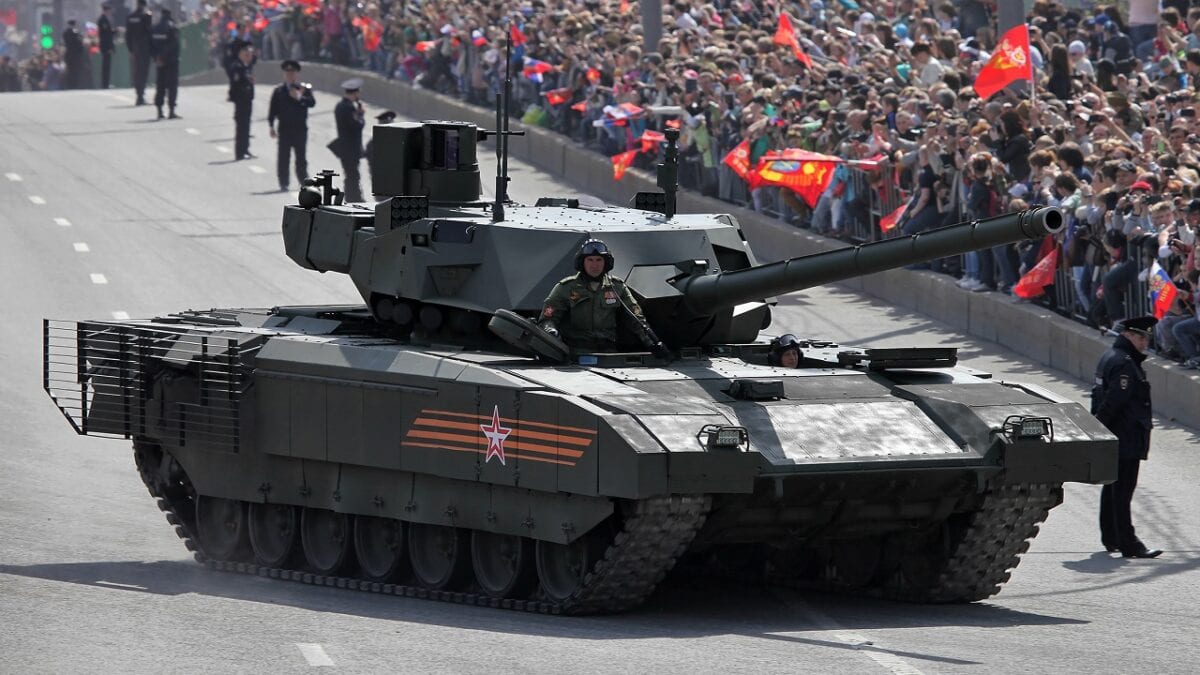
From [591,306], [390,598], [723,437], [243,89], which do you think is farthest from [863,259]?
[243,89]

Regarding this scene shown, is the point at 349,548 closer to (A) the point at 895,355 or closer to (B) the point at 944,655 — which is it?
(A) the point at 895,355

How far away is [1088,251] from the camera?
23.5m

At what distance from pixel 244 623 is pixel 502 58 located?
26.5 metres

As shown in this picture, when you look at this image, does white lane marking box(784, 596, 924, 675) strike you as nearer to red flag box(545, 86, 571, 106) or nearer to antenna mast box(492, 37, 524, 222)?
antenna mast box(492, 37, 524, 222)

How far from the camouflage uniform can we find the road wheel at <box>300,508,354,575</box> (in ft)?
8.16

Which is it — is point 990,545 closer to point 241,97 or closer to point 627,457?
point 627,457

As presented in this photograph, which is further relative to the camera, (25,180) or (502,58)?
(502,58)

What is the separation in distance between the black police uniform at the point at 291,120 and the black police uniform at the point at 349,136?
956 mm

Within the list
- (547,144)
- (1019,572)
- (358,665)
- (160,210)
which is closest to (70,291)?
(160,210)

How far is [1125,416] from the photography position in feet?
57.6

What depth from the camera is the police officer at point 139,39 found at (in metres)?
42.8

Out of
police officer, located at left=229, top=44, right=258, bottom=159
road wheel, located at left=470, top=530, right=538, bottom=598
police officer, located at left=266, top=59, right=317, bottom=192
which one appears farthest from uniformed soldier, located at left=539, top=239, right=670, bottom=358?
police officer, located at left=229, top=44, right=258, bottom=159

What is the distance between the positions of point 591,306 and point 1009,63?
11724 millimetres

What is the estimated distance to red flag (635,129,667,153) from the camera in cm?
3198
